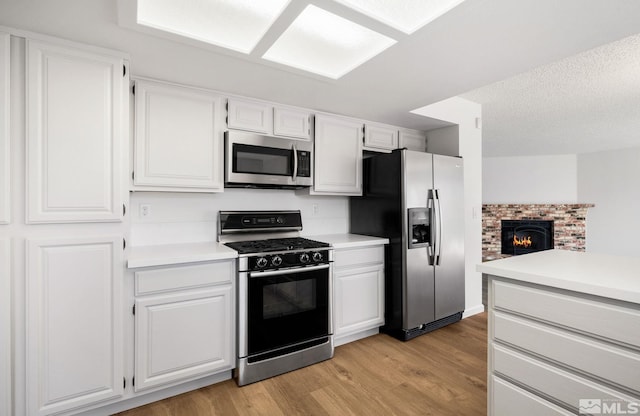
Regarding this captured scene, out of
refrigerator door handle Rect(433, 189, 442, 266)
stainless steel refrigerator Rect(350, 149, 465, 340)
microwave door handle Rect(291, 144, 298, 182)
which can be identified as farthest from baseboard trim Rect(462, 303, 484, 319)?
microwave door handle Rect(291, 144, 298, 182)

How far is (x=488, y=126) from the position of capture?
445cm

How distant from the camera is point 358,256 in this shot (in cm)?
276

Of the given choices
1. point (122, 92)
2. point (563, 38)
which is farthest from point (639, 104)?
point (122, 92)

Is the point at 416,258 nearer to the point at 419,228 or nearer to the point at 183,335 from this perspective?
the point at 419,228

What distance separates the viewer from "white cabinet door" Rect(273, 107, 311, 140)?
269 centimetres

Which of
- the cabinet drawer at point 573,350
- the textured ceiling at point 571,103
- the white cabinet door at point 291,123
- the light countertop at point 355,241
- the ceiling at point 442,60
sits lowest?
the cabinet drawer at point 573,350

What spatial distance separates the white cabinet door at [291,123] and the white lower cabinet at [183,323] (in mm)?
1239

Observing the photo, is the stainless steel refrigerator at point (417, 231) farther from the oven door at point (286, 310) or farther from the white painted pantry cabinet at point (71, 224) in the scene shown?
the white painted pantry cabinet at point (71, 224)

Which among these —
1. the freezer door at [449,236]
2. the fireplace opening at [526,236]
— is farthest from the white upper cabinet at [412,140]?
the fireplace opening at [526,236]

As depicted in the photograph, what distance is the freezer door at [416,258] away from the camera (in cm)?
278

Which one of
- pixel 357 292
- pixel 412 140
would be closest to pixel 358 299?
pixel 357 292

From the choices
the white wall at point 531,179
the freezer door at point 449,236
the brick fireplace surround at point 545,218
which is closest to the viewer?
the freezer door at point 449,236

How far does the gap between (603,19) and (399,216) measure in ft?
5.79

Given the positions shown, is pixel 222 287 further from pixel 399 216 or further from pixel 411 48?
pixel 411 48
